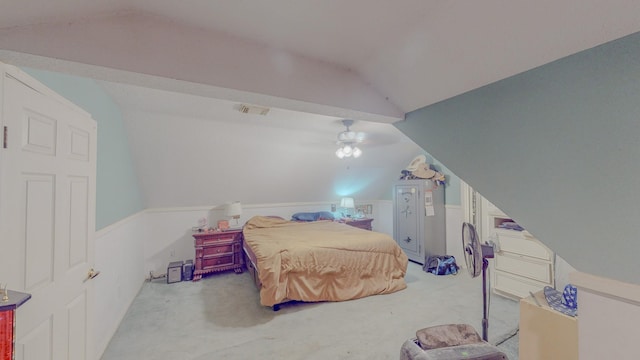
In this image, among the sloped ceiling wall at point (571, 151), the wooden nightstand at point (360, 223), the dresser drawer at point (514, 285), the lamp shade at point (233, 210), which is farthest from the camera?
the wooden nightstand at point (360, 223)

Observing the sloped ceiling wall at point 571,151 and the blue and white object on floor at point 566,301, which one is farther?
the blue and white object on floor at point 566,301

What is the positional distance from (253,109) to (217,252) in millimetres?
2620

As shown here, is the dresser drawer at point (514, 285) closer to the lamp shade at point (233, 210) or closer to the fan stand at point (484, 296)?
the fan stand at point (484, 296)

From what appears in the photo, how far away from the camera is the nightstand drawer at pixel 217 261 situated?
13.1 feet

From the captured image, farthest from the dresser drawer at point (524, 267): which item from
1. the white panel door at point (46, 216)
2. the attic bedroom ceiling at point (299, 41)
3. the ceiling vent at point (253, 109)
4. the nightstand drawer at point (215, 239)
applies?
the white panel door at point (46, 216)

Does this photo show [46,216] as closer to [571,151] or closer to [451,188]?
[571,151]

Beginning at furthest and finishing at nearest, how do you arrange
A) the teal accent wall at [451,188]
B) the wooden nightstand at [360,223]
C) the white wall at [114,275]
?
1. the wooden nightstand at [360,223]
2. the teal accent wall at [451,188]
3. the white wall at [114,275]

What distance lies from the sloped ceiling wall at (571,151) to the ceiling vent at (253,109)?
6.64 feet

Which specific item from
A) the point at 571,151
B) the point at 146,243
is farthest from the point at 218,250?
the point at 571,151

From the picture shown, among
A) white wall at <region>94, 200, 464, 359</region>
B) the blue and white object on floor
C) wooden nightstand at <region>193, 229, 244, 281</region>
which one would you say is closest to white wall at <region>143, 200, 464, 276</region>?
white wall at <region>94, 200, 464, 359</region>

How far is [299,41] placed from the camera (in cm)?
108

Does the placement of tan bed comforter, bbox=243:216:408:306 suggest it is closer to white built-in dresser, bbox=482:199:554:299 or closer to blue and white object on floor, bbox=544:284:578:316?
white built-in dresser, bbox=482:199:554:299

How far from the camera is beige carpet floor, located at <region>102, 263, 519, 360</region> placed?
2.18 meters

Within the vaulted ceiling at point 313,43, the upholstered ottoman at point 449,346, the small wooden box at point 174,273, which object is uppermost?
the vaulted ceiling at point 313,43
